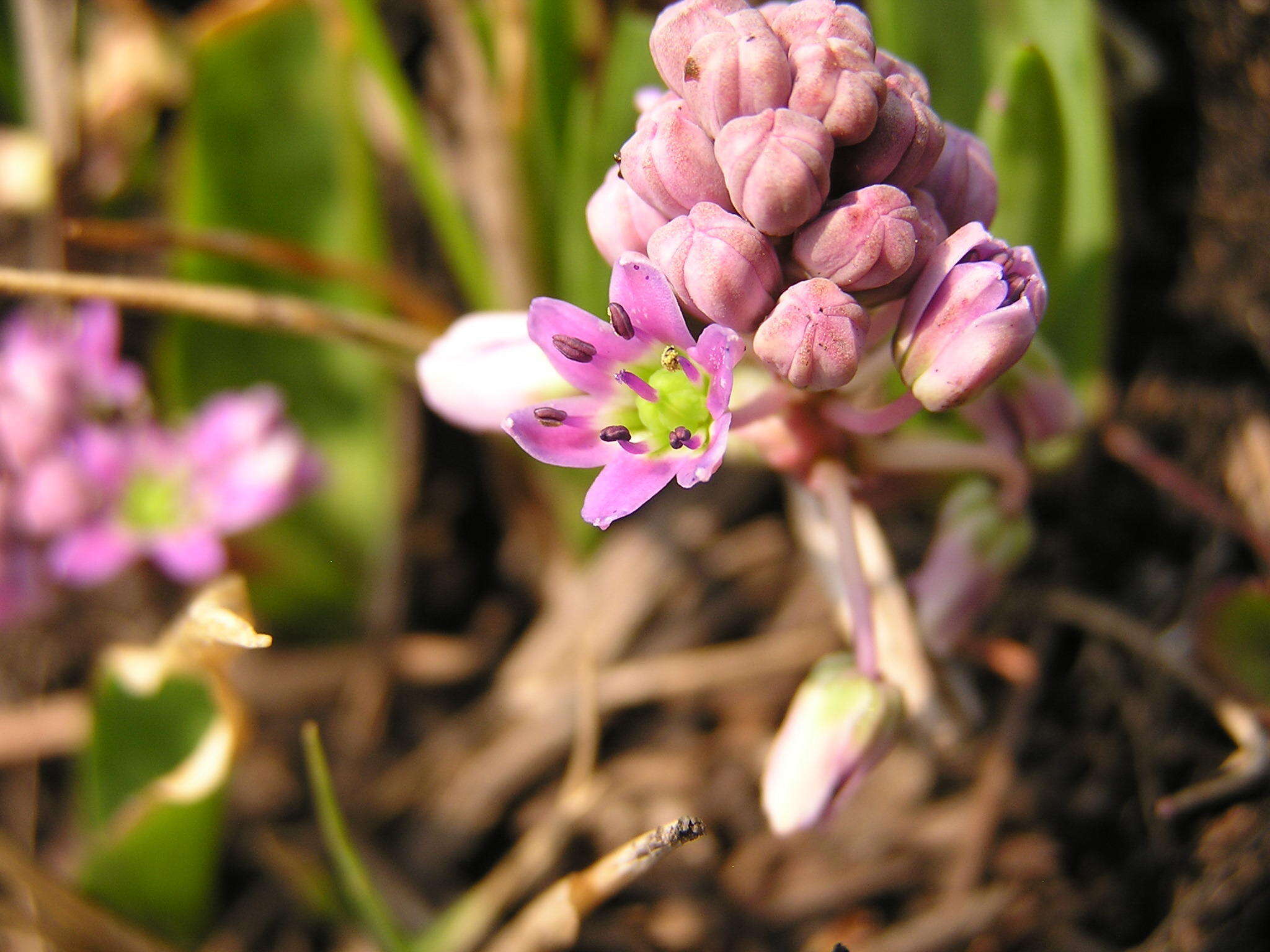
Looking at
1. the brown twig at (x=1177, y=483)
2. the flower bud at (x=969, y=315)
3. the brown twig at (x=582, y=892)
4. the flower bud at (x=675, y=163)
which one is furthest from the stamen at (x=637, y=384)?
the brown twig at (x=1177, y=483)

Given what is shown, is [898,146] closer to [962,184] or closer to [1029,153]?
[962,184]

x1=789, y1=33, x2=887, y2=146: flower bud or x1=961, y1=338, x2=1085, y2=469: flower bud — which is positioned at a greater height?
x1=789, y1=33, x2=887, y2=146: flower bud

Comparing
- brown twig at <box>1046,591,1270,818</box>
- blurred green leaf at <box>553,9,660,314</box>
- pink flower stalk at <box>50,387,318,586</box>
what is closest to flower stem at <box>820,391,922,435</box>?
blurred green leaf at <box>553,9,660,314</box>

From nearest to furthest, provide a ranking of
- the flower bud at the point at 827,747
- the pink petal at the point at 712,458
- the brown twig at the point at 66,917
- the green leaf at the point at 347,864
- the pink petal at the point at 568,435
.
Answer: the pink petal at the point at 712,458, the pink petal at the point at 568,435, the flower bud at the point at 827,747, the green leaf at the point at 347,864, the brown twig at the point at 66,917

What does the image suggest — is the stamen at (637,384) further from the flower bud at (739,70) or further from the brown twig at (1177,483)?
the brown twig at (1177,483)

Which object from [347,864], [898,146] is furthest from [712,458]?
[347,864]

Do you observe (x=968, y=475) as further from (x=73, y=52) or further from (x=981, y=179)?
(x=73, y=52)

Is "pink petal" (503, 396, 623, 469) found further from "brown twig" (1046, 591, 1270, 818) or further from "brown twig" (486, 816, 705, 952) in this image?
"brown twig" (1046, 591, 1270, 818)

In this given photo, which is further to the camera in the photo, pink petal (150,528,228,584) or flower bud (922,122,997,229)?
pink petal (150,528,228,584)
